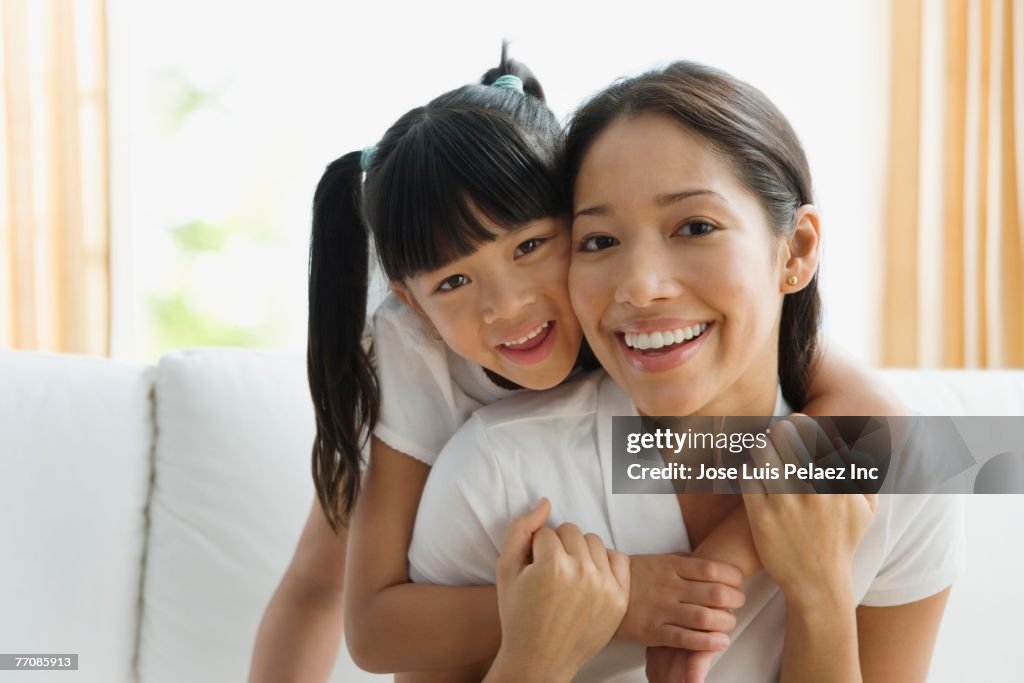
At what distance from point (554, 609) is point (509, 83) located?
75cm

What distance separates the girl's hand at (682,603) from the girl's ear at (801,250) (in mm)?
361

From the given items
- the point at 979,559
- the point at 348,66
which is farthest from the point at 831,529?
the point at 348,66

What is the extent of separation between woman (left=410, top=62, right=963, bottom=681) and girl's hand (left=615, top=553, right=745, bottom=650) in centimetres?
7

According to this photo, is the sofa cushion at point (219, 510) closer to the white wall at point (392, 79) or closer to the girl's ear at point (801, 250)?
the girl's ear at point (801, 250)

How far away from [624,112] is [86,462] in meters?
1.16

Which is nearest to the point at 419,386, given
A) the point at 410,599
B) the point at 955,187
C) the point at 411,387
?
the point at 411,387

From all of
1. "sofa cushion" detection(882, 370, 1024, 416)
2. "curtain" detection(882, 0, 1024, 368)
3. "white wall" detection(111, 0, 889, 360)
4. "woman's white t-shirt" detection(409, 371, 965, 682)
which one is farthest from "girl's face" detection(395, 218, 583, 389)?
"curtain" detection(882, 0, 1024, 368)

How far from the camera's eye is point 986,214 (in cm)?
324

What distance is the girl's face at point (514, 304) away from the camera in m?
1.28

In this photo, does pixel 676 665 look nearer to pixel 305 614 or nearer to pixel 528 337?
pixel 528 337

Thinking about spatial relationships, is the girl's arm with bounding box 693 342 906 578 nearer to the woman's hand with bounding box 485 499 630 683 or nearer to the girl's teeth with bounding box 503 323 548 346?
the woman's hand with bounding box 485 499 630 683

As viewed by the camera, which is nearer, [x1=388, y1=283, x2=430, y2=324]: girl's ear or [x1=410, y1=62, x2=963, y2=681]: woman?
[x1=410, y1=62, x2=963, y2=681]: woman

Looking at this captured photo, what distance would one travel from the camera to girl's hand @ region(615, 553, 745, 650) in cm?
110

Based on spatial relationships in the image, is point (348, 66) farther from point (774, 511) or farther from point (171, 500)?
point (774, 511)
